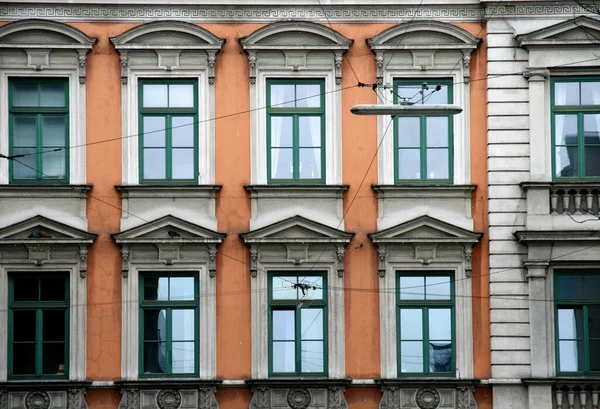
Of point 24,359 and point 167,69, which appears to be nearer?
point 24,359

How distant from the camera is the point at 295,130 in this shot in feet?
80.0

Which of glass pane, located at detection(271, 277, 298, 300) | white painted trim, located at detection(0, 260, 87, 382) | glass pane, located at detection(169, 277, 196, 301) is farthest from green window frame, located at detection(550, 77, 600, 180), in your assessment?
white painted trim, located at detection(0, 260, 87, 382)

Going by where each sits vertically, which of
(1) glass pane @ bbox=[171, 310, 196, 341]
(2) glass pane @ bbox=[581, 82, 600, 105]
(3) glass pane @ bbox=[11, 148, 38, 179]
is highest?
(2) glass pane @ bbox=[581, 82, 600, 105]

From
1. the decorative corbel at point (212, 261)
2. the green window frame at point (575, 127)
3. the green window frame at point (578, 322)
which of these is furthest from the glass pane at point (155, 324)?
the green window frame at point (575, 127)

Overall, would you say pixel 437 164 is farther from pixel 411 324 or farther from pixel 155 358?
pixel 155 358

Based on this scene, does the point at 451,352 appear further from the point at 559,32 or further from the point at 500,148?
the point at 559,32

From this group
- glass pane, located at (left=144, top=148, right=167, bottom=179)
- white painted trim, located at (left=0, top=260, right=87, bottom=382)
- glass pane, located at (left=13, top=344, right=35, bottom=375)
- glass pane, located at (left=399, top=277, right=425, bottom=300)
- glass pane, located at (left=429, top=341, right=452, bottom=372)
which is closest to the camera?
white painted trim, located at (left=0, top=260, right=87, bottom=382)

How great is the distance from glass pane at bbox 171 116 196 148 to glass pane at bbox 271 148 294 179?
1.48 meters

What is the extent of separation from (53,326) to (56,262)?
1116mm

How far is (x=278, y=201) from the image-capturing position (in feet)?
79.0

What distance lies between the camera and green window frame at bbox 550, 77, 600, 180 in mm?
24234

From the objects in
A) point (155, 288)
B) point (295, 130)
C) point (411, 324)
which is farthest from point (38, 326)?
point (411, 324)

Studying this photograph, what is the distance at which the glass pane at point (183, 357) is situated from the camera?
2381 cm

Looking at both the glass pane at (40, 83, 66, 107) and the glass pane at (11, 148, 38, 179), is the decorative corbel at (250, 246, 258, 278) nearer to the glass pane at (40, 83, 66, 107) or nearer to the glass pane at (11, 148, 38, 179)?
the glass pane at (11, 148, 38, 179)
